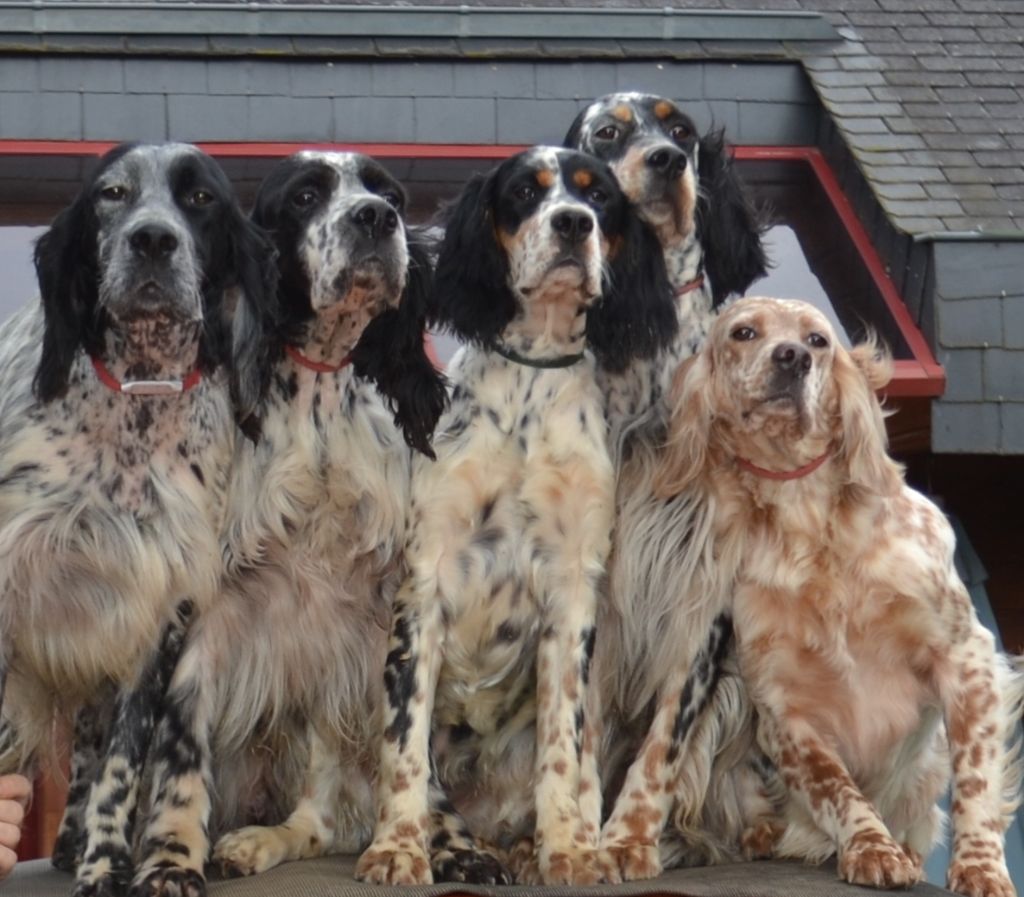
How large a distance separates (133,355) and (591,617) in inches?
43.3

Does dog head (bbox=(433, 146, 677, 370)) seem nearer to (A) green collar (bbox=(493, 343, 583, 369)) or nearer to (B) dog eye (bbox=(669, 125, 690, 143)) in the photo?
(A) green collar (bbox=(493, 343, 583, 369))

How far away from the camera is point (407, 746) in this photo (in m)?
4.02

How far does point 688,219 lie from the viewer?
4637 mm

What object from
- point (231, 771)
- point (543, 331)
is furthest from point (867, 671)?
point (231, 771)

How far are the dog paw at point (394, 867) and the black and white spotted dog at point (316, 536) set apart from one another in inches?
13.2

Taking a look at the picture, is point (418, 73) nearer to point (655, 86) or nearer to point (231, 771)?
point (655, 86)

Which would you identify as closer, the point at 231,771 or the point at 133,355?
the point at 133,355

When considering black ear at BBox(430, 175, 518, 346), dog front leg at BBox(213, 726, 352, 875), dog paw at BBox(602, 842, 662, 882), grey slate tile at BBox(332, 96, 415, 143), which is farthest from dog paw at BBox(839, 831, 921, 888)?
grey slate tile at BBox(332, 96, 415, 143)

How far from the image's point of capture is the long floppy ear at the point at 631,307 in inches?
172

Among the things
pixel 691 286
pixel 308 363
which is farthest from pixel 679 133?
pixel 308 363

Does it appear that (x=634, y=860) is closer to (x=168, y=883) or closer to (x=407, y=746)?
(x=407, y=746)

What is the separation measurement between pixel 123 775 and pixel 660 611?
1228mm

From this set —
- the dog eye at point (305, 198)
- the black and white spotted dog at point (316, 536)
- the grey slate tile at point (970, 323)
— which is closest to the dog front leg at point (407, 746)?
the black and white spotted dog at point (316, 536)

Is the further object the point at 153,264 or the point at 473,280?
the point at 473,280
